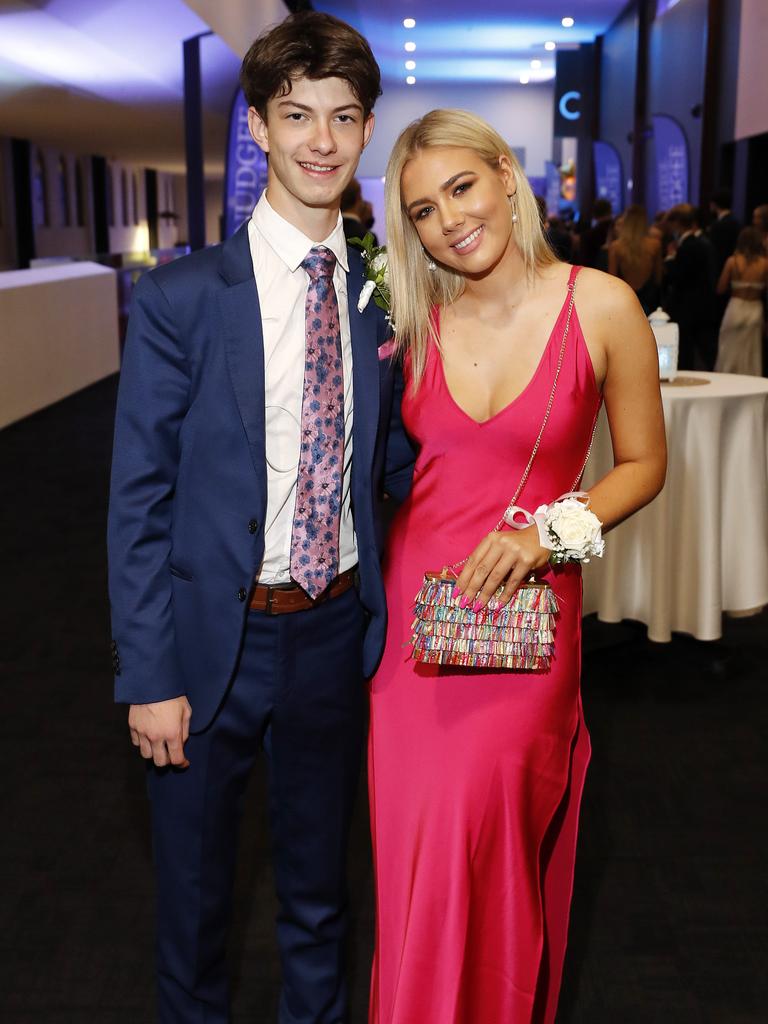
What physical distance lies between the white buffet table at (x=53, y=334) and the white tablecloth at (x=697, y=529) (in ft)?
20.6

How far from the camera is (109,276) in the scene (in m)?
12.9

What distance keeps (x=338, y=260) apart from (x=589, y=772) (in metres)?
2.08

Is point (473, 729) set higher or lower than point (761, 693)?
higher

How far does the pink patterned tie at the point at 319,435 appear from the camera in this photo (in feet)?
5.59

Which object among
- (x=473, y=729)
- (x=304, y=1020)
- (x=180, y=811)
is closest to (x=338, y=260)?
(x=473, y=729)

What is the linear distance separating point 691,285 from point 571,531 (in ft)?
27.5

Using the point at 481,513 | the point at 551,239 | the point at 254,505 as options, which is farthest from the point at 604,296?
the point at 551,239

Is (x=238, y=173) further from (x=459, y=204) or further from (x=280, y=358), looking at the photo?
(x=280, y=358)

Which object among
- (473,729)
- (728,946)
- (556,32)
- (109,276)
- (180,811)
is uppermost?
(556,32)

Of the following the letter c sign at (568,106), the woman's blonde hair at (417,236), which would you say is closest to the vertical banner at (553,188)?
the letter c sign at (568,106)

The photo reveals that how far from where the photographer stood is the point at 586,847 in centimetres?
296

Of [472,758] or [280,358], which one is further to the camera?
[472,758]

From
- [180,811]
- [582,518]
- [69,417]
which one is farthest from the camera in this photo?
[69,417]

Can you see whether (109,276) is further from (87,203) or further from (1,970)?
(87,203)
